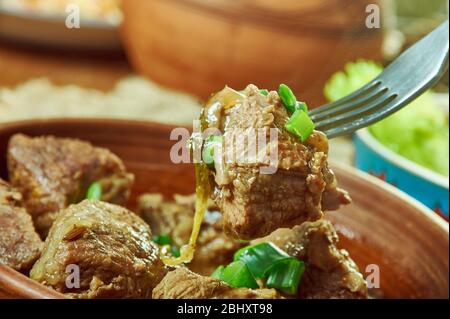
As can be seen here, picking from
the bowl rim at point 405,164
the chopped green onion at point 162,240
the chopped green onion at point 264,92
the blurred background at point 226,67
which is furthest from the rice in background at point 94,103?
the chopped green onion at point 264,92

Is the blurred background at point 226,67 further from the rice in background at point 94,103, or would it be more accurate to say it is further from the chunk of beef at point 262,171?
the chunk of beef at point 262,171

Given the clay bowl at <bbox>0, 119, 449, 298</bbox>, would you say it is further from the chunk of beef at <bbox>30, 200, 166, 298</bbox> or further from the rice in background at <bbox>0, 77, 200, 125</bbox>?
the rice in background at <bbox>0, 77, 200, 125</bbox>

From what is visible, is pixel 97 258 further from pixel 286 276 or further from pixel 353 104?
pixel 353 104

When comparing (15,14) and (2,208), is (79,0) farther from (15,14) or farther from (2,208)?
(2,208)

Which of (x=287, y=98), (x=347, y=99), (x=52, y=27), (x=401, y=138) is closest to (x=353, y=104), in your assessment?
(x=347, y=99)

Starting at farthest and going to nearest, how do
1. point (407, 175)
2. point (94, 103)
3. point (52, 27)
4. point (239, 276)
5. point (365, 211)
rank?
1. point (52, 27)
2. point (94, 103)
3. point (407, 175)
4. point (365, 211)
5. point (239, 276)

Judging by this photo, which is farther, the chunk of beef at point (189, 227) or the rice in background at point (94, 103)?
the rice in background at point (94, 103)
